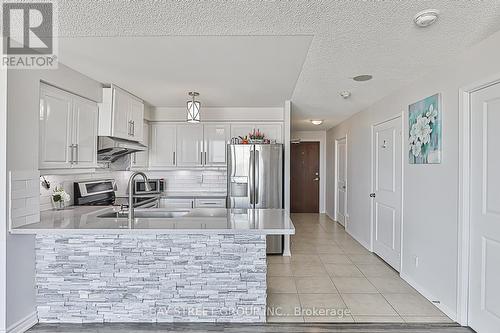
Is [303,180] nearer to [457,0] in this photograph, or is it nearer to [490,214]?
[490,214]

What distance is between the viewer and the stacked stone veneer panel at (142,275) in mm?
2574

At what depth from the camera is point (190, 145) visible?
5.25 meters

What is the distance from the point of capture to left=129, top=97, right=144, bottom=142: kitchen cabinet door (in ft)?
13.9

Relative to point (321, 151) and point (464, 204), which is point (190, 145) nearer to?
point (464, 204)

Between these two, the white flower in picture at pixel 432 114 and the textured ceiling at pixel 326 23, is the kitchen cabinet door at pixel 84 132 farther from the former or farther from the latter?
the white flower in picture at pixel 432 114

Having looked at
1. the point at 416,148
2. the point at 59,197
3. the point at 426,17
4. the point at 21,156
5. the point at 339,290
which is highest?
the point at 426,17

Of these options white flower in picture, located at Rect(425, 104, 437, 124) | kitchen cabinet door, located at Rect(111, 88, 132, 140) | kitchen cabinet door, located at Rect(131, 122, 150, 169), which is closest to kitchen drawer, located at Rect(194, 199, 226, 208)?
kitchen cabinet door, located at Rect(131, 122, 150, 169)

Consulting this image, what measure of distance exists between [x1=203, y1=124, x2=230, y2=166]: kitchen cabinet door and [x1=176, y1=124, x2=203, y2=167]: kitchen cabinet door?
0.08 meters

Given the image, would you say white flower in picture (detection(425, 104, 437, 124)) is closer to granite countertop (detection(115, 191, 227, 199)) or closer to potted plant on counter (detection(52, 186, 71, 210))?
granite countertop (detection(115, 191, 227, 199))

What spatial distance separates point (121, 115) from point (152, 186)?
154 centimetres

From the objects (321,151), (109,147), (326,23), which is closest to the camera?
(326,23)

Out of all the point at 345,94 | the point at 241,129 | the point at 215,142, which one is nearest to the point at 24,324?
the point at 215,142

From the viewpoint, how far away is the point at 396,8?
1.89 m

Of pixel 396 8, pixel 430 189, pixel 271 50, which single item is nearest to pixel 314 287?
pixel 430 189
